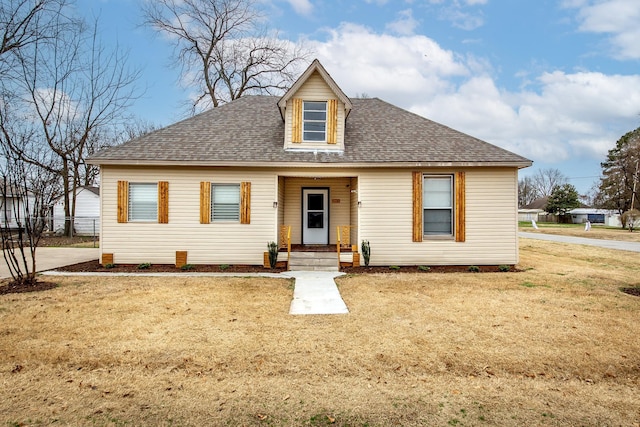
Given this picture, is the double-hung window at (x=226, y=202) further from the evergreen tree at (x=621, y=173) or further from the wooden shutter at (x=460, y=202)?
the evergreen tree at (x=621, y=173)

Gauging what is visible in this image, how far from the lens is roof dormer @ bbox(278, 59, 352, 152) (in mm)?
11016

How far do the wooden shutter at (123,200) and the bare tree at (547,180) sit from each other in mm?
89477

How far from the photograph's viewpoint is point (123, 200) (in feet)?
34.4

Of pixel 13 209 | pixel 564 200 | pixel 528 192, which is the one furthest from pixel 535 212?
pixel 13 209

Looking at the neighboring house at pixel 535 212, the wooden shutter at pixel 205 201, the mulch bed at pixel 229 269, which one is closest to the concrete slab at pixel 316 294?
the mulch bed at pixel 229 269

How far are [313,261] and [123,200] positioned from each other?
6143 mm

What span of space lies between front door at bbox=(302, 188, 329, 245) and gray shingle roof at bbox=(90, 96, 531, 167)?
196 cm

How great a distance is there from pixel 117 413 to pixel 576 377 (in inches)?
184

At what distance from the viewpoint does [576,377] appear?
3.77 metres

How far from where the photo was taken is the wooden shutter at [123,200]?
34.4 feet

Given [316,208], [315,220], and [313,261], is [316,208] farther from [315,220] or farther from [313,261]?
[313,261]

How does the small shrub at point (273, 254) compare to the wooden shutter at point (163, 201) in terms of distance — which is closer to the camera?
the small shrub at point (273, 254)

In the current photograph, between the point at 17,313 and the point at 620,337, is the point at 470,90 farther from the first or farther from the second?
the point at 17,313

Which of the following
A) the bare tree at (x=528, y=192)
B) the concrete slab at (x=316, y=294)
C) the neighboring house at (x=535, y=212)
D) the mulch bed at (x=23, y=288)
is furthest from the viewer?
the bare tree at (x=528, y=192)
